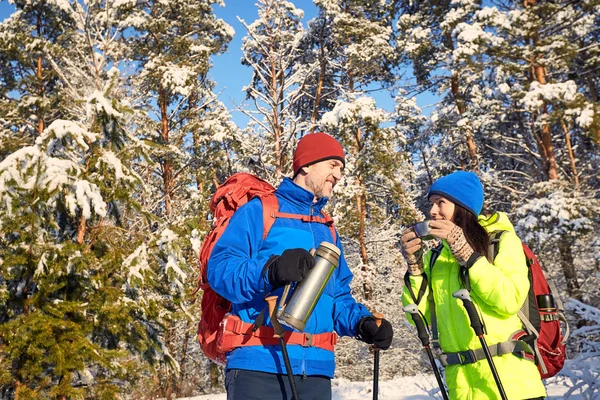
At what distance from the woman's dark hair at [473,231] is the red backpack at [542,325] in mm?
41

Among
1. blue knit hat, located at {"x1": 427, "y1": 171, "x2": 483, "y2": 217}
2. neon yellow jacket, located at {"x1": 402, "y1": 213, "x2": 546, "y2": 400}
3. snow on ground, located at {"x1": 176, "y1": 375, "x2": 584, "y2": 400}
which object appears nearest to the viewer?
neon yellow jacket, located at {"x1": 402, "y1": 213, "x2": 546, "y2": 400}

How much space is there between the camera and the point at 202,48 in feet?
60.5

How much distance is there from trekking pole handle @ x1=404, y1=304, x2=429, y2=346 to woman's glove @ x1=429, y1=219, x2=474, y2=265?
419 mm

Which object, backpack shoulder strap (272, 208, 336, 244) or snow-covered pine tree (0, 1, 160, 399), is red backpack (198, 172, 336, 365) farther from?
snow-covered pine tree (0, 1, 160, 399)

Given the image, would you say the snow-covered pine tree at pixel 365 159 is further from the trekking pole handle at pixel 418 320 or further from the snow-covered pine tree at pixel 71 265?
the trekking pole handle at pixel 418 320

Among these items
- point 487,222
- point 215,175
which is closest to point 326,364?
point 487,222

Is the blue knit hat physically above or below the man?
above

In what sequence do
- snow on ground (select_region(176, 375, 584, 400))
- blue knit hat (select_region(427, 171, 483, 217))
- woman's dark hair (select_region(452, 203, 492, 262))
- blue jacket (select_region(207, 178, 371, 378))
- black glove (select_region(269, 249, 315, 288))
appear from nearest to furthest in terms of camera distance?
1. black glove (select_region(269, 249, 315, 288))
2. blue jacket (select_region(207, 178, 371, 378))
3. woman's dark hair (select_region(452, 203, 492, 262))
4. blue knit hat (select_region(427, 171, 483, 217))
5. snow on ground (select_region(176, 375, 584, 400))

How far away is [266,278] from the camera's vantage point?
2.23 metres

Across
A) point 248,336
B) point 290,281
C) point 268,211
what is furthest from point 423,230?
point 248,336

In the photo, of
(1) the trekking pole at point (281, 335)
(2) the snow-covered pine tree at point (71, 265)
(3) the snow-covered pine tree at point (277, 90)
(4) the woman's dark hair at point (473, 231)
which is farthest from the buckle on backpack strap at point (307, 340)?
(3) the snow-covered pine tree at point (277, 90)

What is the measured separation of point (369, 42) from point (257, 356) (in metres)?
17.2

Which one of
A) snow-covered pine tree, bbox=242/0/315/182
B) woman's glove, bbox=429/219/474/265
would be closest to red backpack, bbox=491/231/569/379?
woman's glove, bbox=429/219/474/265

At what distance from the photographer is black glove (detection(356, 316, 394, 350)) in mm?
2611
